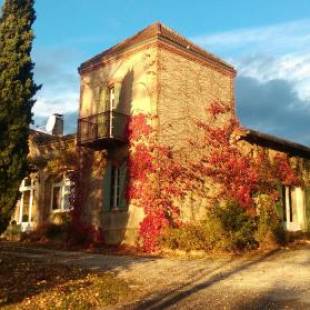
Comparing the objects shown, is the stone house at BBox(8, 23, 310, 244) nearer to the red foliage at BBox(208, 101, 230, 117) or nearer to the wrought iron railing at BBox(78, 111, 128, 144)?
the wrought iron railing at BBox(78, 111, 128, 144)

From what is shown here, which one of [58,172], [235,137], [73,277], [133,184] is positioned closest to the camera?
[73,277]

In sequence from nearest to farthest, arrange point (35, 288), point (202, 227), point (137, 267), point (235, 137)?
point (35, 288) → point (137, 267) → point (202, 227) → point (235, 137)

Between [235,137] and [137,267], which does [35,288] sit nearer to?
[137,267]

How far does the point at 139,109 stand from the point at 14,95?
8.49m

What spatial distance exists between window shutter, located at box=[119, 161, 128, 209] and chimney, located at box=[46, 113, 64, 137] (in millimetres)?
11142

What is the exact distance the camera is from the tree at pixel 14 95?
11.3 metres

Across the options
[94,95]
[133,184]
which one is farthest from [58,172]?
[133,184]

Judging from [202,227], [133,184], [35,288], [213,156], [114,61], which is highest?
[114,61]

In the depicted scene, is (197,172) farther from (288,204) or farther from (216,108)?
(288,204)

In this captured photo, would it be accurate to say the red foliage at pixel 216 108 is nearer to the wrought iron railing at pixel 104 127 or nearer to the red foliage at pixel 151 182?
the red foliage at pixel 151 182

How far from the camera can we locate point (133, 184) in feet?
62.3

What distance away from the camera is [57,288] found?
10.5 metres

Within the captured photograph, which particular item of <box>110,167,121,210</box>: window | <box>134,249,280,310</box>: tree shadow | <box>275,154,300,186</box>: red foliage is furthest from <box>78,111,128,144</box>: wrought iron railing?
<box>134,249,280,310</box>: tree shadow

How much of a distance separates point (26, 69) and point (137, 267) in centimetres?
580
